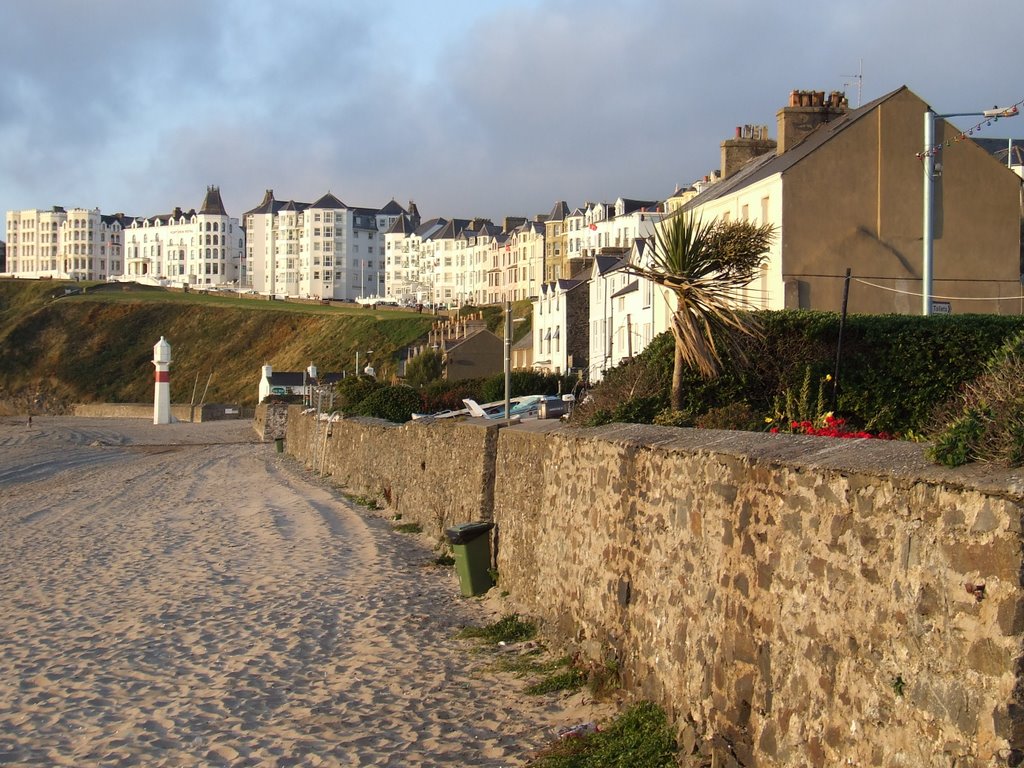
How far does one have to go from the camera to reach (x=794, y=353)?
43.4ft

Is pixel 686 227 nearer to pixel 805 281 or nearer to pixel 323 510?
pixel 323 510

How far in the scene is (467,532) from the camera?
10445 mm

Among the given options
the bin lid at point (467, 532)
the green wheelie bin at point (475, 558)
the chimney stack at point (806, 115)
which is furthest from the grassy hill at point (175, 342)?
→ the bin lid at point (467, 532)

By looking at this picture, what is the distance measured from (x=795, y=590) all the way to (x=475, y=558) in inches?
244

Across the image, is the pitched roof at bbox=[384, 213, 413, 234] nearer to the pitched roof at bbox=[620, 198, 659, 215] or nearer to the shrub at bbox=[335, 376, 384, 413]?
the pitched roof at bbox=[620, 198, 659, 215]

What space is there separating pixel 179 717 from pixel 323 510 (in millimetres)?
12512

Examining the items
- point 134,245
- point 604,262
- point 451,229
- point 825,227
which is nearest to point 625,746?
point 825,227

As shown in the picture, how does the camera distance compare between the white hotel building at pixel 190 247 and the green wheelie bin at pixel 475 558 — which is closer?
the green wheelie bin at pixel 475 558

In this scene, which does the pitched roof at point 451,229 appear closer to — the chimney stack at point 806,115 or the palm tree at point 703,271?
the chimney stack at point 806,115

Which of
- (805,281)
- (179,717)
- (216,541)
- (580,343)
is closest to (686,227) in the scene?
(179,717)

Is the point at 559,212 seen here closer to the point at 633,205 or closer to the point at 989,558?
the point at 633,205

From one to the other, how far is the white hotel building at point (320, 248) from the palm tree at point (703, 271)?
144918 mm

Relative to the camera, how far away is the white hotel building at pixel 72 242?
7466 inches

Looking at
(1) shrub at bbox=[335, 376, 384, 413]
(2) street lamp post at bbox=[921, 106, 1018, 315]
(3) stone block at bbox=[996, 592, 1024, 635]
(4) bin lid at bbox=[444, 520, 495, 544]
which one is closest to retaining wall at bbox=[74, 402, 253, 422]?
(1) shrub at bbox=[335, 376, 384, 413]
